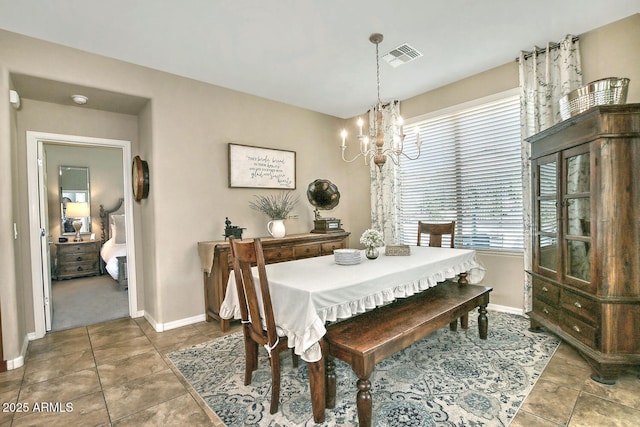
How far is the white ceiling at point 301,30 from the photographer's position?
2.29 m

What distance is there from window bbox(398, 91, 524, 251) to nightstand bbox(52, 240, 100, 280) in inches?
219

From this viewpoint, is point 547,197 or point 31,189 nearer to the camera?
point 547,197

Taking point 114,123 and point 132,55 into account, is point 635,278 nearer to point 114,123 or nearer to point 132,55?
point 132,55

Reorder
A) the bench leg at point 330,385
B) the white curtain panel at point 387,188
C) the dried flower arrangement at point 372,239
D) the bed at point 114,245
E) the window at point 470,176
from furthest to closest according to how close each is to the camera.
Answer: the bed at point 114,245, the white curtain panel at point 387,188, the window at point 470,176, the dried flower arrangement at point 372,239, the bench leg at point 330,385

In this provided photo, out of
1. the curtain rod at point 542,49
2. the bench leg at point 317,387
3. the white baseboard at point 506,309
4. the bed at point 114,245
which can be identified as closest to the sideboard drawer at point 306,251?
the bench leg at point 317,387

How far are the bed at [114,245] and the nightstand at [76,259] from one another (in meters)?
0.12

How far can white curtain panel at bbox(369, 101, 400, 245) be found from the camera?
4371 millimetres

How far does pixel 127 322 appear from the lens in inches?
138

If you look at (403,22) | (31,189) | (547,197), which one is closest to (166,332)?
(31,189)

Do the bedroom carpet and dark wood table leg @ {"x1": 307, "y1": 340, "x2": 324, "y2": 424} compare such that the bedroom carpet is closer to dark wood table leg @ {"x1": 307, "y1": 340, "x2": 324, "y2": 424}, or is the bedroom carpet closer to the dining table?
the dining table

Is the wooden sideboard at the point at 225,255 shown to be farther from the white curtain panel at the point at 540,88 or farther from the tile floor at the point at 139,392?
the white curtain panel at the point at 540,88

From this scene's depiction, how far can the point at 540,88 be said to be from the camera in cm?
307

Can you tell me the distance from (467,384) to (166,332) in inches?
112

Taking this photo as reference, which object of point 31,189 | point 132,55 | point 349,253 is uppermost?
point 132,55
